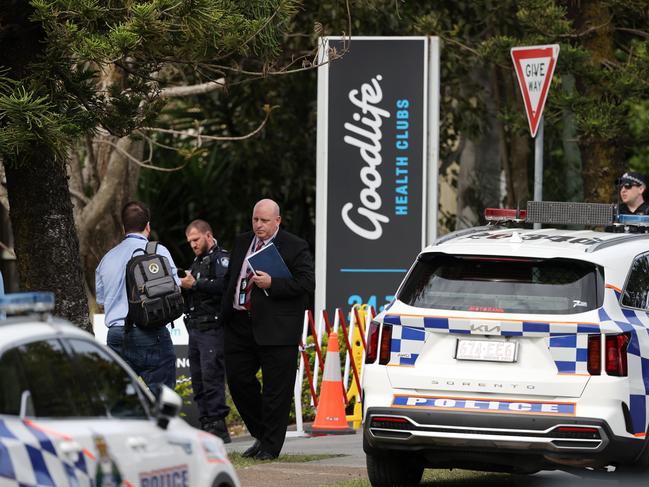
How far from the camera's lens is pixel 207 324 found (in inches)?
475

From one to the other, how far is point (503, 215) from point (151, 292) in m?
2.38

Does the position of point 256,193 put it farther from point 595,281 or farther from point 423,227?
point 595,281

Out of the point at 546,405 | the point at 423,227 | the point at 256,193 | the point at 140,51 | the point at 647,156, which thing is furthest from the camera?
the point at 647,156

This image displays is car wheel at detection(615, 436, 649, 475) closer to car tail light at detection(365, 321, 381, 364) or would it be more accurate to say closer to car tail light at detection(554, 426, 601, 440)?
car tail light at detection(554, 426, 601, 440)

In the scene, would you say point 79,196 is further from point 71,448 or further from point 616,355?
point 71,448

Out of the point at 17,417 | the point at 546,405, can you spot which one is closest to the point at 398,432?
the point at 546,405

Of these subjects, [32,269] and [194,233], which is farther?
[194,233]

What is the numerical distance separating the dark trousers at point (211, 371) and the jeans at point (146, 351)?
207 cm

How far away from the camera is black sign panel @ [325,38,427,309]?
15523 millimetres

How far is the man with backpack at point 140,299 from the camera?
966 centimetres

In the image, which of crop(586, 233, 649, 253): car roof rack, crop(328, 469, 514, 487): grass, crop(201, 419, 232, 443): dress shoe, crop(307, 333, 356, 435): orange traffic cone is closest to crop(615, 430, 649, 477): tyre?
crop(586, 233, 649, 253): car roof rack

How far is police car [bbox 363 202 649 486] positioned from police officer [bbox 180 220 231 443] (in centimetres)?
346

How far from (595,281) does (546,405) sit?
2.58 feet

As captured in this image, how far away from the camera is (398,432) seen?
8.38 m
